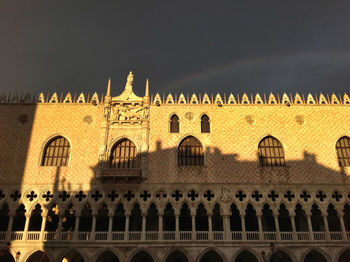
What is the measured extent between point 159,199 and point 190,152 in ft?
12.7

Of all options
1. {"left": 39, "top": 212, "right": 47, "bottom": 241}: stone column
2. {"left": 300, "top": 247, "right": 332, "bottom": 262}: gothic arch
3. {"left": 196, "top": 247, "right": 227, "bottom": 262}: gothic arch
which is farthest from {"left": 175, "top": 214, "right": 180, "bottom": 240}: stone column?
{"left": 39, "top": 212, "right": 47, "bottom": 241}: stone column

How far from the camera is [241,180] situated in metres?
Result: 22.4

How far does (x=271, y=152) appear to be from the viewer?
2352 centimetres

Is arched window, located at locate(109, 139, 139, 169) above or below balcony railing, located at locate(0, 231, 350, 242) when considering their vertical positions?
above

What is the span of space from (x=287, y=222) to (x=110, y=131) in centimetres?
1341

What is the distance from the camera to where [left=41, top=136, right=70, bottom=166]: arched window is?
23.2 meters

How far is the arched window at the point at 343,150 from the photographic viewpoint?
23.2 meters

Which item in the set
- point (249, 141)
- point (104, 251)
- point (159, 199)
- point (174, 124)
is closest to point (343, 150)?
point (249, 141)

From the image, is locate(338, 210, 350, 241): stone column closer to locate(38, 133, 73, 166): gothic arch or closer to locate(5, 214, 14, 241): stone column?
locate(38, 133, 73, 166): gothic arch

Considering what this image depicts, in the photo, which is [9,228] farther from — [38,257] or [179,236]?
[179,236]

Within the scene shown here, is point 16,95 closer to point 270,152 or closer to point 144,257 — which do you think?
point 144,257

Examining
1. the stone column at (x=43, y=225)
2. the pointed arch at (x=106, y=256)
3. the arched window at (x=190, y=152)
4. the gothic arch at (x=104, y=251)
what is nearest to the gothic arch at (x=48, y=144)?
the stone column at (x=43, y=225)

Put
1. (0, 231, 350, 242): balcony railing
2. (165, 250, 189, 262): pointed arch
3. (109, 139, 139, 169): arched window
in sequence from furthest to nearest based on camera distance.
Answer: (109, 139, 139, 169): arched window, (165, 250, 189, 262): pointed arch, (0, 231, 350, 242): balcony railing

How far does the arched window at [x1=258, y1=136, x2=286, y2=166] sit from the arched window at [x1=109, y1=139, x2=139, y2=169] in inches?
334
